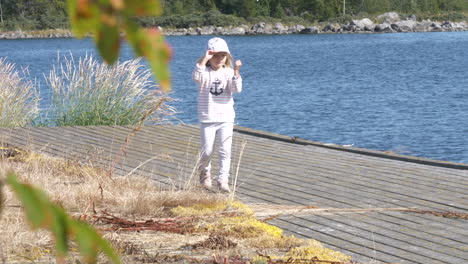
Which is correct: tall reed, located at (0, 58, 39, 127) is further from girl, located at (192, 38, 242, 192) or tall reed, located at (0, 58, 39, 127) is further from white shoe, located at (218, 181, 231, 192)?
white shoe, located at (218, 181, 231, 192)

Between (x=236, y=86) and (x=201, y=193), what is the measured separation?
1.03 meters

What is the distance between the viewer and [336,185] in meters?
7.51

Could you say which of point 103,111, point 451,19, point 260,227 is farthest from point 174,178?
point 451,19

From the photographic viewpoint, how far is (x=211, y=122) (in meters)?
7.23

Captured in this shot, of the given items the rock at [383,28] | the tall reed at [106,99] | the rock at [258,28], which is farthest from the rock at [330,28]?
the tall reed at [106,99]

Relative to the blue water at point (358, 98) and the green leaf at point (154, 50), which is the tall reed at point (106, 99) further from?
the green leaf at point (154, 50)

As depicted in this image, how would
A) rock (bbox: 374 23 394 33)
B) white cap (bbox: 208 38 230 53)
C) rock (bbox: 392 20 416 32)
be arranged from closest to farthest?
white cap (bbox: 208 38 230 53) → rock (bbox: 374 23 394 33) → rock (bbox: 392 20 416 32)

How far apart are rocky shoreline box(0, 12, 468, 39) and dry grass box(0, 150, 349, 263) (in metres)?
94.3

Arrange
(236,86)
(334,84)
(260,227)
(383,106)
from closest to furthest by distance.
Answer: (260,227)
(236,86)
(383,106)
(334,84)

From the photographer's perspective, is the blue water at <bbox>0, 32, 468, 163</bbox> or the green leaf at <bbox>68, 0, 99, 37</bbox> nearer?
the green leaf at <bbox>68, 0, 99, 37</bbox>

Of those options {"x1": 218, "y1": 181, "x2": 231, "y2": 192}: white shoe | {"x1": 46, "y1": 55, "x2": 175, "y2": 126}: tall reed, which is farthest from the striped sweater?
{"x1": 46, "y1": 55, "x2": 175, "y2": 126}: tall reed

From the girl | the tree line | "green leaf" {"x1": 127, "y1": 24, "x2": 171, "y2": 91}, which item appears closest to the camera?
"green leaf" {"x1": 127, "y1": 24, "x2": 171, "y2": 91}

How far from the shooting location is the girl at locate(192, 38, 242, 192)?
23.0ft

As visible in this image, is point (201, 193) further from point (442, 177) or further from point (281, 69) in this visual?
point (281, 69)
